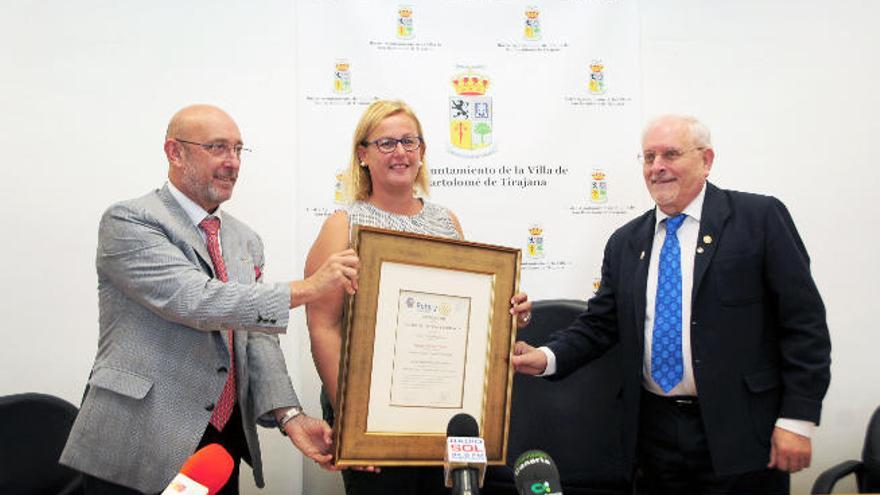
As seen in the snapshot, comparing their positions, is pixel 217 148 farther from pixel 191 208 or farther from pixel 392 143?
pixel 392 143

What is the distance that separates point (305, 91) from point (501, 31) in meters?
1.05

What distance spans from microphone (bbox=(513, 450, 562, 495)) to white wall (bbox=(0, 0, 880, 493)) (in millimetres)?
2214

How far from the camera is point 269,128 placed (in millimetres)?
3396

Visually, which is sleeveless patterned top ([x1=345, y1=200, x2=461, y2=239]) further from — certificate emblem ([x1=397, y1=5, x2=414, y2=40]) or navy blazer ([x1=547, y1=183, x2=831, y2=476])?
certificate emblem ([x1=397, y1=5, x2=414, y2=40])

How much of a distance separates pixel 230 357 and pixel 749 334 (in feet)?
5.95

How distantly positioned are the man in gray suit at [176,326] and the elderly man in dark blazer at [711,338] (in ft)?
3.34

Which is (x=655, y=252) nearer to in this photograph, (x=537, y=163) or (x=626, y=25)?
(x=537, y=163)

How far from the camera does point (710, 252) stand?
2473mm

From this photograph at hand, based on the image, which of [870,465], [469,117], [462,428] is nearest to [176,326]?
[462,428]

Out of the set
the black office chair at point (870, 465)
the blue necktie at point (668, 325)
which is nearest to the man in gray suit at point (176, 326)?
the blue necktie at point (668, 325)

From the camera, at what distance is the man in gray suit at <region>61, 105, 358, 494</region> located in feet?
6.91

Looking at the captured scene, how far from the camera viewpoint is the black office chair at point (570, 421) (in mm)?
3010

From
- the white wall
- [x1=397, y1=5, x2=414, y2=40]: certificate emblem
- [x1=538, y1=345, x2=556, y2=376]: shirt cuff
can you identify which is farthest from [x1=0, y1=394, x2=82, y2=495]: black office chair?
[x1=397, y1=5, x2=414, y2=40]: certificate emblem

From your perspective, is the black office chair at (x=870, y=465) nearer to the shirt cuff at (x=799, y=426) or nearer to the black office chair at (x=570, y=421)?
the shirt cuff at (x=799, y=426)
